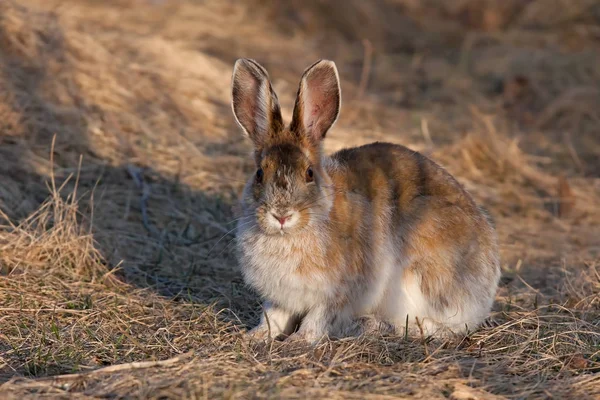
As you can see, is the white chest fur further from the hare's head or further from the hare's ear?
A: the hare's ear

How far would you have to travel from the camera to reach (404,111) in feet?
33.4

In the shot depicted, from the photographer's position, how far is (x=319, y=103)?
15.8ft

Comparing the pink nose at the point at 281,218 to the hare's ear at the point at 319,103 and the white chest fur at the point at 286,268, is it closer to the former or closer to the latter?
the white chest fur at the point at 286,268

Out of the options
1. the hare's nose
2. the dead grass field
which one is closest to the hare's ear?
the hare's nose

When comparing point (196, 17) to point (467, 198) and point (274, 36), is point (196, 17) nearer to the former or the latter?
point (274, 36)

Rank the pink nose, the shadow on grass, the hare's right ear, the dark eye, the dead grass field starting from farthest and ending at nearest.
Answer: the shadow on grass < the hare's right ear < the dark eye < the pink nose < the dead grass field

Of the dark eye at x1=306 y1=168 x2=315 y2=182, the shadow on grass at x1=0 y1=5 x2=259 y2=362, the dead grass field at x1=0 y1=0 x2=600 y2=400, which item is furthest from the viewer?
the shadow on grass at x1=0 y1=5 x2=259 y2=362

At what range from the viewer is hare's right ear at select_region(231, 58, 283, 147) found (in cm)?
473

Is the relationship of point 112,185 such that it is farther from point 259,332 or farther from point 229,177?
point 259,332

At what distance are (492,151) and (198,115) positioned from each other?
9.63ft

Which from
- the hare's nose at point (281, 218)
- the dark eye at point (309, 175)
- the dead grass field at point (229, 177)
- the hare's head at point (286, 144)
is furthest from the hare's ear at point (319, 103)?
the dead grass field at point (229, 177)

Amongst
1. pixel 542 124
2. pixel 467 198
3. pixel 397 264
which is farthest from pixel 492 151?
pixel 397 264

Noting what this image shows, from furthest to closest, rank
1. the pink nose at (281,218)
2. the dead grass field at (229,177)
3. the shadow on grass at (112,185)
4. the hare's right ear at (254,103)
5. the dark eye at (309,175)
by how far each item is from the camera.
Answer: the shadow on grass at (112,185), the hare's right ear at (254,103), the dark eye at (309,175), the pink nose at (281,218), the dead grass field at (229,177)

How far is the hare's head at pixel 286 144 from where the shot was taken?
445cm
